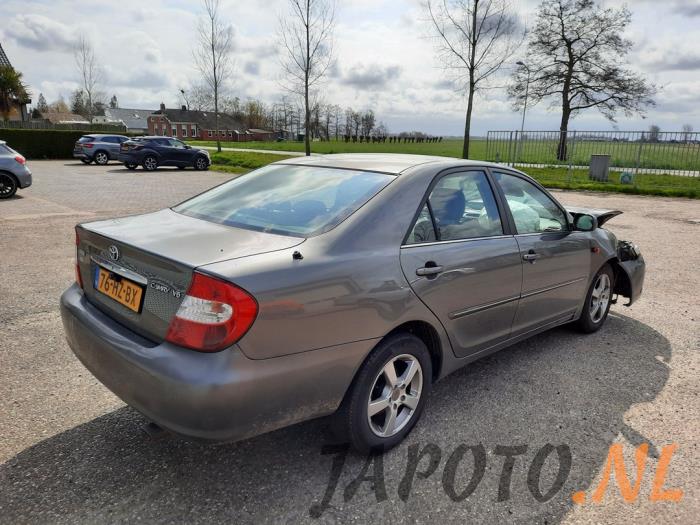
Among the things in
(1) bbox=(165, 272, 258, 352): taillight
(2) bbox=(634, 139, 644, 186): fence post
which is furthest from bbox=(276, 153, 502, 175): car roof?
(2) bbox=(634, 139, 644, 186): fence post

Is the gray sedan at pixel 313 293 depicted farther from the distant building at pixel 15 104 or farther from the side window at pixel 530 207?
the distant building at pixel 15 104

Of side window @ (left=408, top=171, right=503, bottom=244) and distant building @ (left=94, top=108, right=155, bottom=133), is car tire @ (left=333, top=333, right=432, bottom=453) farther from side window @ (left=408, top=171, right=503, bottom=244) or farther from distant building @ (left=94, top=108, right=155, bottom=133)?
distant building @ (left=94, top=108, right=155, bottom=133)

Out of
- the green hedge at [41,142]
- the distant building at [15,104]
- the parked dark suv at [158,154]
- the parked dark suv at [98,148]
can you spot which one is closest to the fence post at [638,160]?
the parked dark suv at [158,154]

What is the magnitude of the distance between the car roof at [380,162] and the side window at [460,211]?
12cm

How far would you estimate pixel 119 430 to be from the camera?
9.27 feet

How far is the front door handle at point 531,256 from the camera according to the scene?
11.2 feet

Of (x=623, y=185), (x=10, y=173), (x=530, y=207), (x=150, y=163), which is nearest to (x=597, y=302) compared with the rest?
(x=530, y=207)

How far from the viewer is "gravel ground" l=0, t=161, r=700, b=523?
227 cm

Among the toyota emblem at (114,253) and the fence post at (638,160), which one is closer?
the toyota emblem at (114,253)

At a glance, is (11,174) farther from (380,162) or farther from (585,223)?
(585,223)

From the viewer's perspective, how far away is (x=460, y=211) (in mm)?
3121

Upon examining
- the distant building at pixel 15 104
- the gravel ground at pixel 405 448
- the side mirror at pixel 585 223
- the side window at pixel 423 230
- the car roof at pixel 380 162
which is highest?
the distant building at pixel 15 104

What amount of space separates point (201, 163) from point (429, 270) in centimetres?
2345

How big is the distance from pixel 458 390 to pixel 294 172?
5.87 ft
